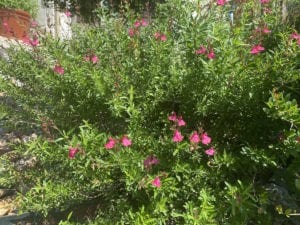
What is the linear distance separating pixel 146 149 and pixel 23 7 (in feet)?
30.4

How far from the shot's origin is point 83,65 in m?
3.01

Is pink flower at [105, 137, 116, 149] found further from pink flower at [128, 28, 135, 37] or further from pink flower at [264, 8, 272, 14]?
pink flower at [264, 8, 272, 14]

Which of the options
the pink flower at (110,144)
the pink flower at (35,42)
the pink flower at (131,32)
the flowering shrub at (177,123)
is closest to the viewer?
the pink flower at (110,144)

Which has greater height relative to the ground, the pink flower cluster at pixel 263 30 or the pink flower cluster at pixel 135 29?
the pink flower cluster at pixel 263 30

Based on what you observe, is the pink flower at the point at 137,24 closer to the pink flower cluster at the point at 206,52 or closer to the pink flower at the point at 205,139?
the pink flower cluster at the point at 206,52

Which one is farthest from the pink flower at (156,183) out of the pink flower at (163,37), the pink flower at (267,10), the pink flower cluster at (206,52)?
the pink flower at (267,10)

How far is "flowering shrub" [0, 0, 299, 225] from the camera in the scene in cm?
249

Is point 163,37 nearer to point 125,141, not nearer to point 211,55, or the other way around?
point 211,55

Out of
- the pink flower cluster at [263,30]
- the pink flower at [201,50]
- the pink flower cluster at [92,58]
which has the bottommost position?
the pink flower cluster at [92,58]

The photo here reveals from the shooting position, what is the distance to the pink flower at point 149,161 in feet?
8.18

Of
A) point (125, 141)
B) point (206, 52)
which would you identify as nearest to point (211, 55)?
point (206, 52)

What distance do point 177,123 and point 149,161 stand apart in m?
0.26

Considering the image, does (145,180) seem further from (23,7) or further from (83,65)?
(23,7)

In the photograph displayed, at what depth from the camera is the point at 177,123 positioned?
8.46ft
